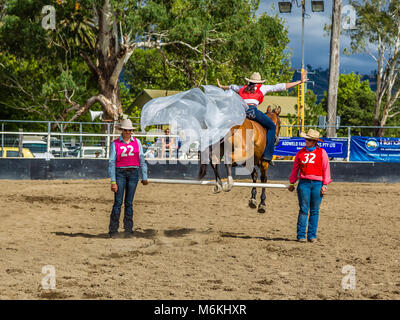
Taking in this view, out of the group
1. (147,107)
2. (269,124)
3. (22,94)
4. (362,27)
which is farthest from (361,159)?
(362,27)

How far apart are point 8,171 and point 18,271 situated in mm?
13980

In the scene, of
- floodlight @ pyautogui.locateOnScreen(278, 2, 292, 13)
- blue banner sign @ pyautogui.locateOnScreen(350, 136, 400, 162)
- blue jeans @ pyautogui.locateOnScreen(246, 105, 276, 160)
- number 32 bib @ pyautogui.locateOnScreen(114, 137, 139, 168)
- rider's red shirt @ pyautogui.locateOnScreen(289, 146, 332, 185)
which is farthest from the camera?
floodlight @ pyautogui.locateOnScreen(278, 2, 292, 13)

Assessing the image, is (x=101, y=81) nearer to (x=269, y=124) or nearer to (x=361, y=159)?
(x=361, y=159)

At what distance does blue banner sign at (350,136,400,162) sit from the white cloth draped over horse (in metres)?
13.8

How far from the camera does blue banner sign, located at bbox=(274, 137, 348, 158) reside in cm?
2156

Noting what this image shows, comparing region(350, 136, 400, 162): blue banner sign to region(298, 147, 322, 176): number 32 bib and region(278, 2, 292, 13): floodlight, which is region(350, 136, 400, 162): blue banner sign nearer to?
region(278, 2, 292, 13): floodlight

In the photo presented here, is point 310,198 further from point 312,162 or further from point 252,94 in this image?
point 252,94

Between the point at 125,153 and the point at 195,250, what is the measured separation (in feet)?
7.26

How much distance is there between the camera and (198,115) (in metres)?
8.65

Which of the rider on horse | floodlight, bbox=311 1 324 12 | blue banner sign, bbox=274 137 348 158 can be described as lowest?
blue banner sign, bbox=274 137 348 158

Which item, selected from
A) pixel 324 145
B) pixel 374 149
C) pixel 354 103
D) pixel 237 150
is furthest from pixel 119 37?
pixel 354 103

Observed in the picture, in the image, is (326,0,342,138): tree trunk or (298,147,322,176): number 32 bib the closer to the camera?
(298,147,322,176): number 32 bib

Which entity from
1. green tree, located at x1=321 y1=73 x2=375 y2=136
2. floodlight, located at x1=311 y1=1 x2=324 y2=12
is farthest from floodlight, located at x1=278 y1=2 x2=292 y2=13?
green tree, located at x1=321 y1=73 x2=375 y2=136

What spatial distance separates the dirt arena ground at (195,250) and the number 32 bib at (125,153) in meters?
1.35
